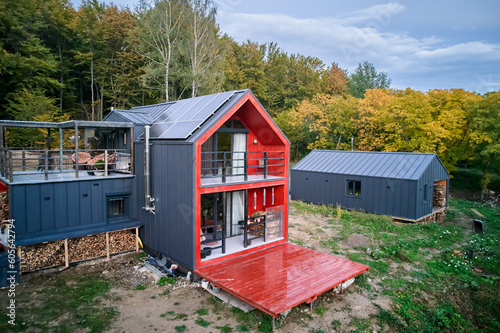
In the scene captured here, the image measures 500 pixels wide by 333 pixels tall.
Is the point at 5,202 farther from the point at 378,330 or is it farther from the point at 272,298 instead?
the point at 378,330

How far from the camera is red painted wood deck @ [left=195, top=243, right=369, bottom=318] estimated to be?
298 inches

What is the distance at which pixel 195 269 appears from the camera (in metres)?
9.25

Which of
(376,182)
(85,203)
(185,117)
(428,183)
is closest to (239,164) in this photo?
(185,117)

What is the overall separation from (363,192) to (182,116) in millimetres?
12622

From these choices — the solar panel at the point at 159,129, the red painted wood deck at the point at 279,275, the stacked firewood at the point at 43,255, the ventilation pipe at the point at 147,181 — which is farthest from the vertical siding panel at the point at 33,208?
the red painted wood deck at the point at 279,275

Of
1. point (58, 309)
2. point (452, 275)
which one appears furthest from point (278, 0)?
point (58, 309)

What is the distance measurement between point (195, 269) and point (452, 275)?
8.78 meters

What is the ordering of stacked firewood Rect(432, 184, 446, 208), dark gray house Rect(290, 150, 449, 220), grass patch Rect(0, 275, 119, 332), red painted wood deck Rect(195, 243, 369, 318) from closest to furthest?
grass patch Rect(0, 275, 119, 332), red painted wood deck Rect(195, 243, 369, 318), dark gray house Rect(290, 150, 449, 220), stacked firewood Rect(432, 184, 446, 208)

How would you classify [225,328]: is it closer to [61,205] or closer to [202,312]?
[202,312]

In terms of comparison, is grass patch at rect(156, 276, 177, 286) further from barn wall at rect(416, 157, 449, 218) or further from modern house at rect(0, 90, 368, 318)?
barn wall at rect(416, 157, 449, 218)

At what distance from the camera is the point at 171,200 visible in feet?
32.7

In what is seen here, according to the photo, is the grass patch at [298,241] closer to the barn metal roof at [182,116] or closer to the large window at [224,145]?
the large window at [224,145]

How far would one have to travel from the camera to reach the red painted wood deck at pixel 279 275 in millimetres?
7570

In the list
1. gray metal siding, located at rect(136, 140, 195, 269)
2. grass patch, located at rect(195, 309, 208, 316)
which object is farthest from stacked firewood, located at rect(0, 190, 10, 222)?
grass patch, located at rect(195, 309, 208, 316)
